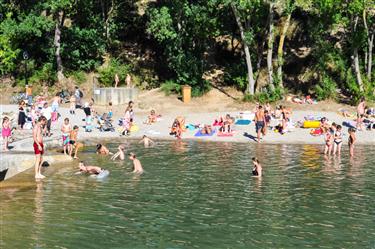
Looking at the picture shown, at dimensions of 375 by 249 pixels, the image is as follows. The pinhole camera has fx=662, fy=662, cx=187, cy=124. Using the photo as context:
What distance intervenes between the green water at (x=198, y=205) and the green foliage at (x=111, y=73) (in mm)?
19609

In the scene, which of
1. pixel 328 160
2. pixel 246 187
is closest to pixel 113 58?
pixel 328 160

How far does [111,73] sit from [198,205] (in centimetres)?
2894

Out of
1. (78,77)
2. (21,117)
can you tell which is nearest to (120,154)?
(21,117)

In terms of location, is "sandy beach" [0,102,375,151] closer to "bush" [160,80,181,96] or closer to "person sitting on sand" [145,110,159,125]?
"person sitting on sand" [145,110,159,125]

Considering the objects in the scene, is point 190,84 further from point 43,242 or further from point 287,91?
point 43,242

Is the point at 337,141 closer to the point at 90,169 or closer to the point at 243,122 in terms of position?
the point at 243,122

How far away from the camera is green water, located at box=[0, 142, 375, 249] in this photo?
1602 cm

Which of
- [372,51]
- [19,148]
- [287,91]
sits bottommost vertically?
[19,148]

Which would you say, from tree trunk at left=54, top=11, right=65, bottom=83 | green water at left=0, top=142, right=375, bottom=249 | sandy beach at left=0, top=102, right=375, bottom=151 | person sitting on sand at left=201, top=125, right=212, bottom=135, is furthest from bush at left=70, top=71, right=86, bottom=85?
green water at left=0, top=142, right=375, bottom=249

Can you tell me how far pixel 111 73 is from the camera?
4716cm

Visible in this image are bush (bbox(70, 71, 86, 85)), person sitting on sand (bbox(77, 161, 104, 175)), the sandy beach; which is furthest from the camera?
bush (bbox(70, 71, 86, 85))

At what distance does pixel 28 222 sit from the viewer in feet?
57.2

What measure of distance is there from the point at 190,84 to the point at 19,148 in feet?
61.1

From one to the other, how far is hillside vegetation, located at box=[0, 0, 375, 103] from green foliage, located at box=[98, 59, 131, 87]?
0.08 meters
